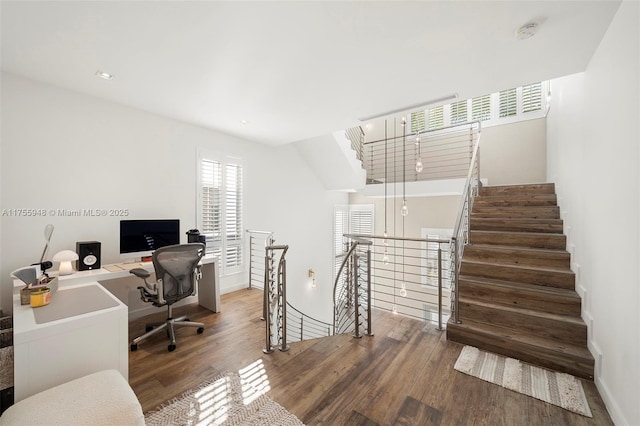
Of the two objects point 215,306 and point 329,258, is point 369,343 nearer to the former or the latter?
point 215,306

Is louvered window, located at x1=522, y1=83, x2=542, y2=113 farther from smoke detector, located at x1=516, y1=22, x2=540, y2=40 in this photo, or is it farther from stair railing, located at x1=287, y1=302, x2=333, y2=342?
stair railing, located at x1=287, y1=302, x2=333, y2=342

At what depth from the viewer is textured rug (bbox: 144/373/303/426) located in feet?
5.66

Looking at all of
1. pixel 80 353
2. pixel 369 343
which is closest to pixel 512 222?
pixel 369 343

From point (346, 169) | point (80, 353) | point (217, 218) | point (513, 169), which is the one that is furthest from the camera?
point (346, 169)

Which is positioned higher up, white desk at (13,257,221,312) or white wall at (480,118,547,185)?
white wall at (480,118,547,185)

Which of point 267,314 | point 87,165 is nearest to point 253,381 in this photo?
point 267,314

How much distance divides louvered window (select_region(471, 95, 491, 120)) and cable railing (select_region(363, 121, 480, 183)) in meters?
0.23

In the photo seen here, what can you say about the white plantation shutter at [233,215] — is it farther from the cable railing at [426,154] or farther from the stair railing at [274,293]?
the cable railing at [426,154]

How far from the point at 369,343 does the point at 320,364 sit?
25.0 inches

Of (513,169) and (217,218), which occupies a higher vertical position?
(513,169)

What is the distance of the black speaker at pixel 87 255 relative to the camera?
2830 millimetres

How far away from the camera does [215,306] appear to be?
359cm

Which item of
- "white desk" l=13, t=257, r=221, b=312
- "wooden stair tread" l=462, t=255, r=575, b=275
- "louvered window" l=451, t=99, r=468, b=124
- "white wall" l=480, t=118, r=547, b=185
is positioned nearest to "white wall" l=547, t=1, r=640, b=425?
"wooden stair tread" l=462, t=255, r=575, b=275

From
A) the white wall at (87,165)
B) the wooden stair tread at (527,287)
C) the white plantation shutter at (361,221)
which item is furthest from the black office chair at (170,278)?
the white plantation shutter at (361,221)
